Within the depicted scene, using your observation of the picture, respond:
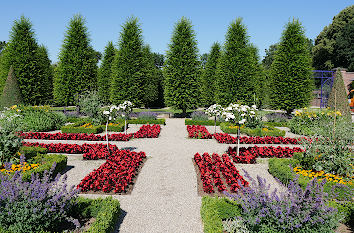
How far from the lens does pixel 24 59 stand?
2341cm

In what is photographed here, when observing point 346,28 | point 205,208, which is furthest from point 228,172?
point 346,28

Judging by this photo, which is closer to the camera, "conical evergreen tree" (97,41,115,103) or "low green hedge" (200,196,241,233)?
"low green hedge" (200,196,241,233)

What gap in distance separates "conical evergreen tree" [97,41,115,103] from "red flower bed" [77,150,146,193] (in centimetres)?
2461

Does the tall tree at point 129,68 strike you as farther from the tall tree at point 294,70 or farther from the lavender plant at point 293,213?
the lavender plant at point 293,213

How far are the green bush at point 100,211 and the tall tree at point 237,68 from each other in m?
18.8

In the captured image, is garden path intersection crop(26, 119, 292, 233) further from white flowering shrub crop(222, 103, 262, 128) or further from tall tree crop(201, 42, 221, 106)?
→ tall tree crop(201, 42, 221, 106)

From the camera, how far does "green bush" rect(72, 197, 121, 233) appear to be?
475 centimetres

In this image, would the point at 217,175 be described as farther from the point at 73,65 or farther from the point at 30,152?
the point at 73,65

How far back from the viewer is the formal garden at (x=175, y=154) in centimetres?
434

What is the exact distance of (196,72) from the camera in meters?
23.9

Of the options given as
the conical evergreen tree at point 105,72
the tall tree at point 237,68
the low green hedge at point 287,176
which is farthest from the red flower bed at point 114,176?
the conical evergreen tree at point 105,72

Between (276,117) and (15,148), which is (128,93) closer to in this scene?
(276,117)

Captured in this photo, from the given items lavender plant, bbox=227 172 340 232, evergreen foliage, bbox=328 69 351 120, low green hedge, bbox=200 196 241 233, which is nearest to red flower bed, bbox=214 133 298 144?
evergreen foliage, bbox=328 69 351 120

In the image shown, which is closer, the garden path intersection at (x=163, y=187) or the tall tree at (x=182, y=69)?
the garden path intersection at (x=163, y=187)
